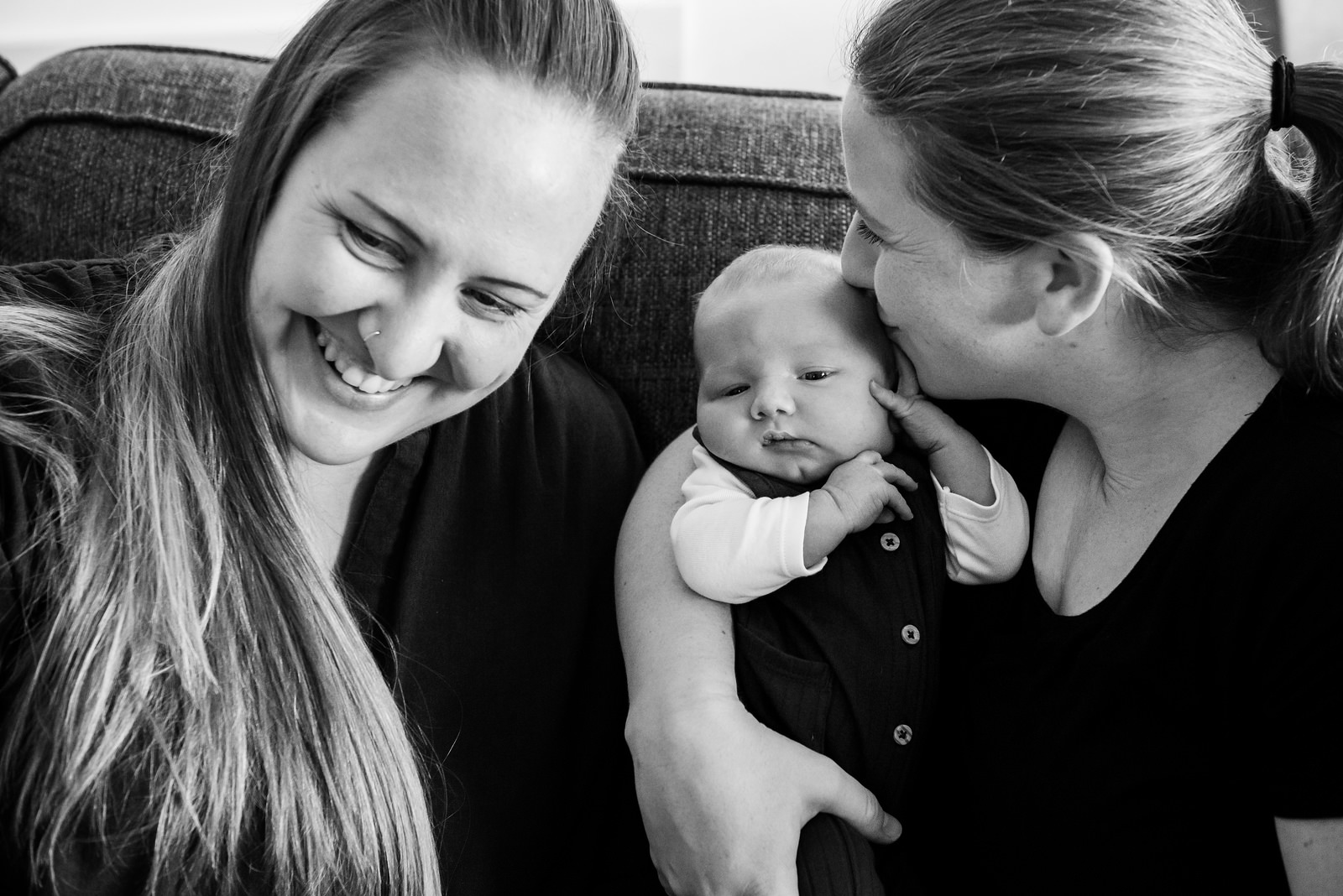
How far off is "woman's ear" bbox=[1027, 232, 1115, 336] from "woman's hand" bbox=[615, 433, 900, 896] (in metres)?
0.45

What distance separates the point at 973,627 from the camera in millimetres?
1152

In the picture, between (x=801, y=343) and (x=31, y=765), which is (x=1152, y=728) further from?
(x=31, y=765)

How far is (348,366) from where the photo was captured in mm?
1010

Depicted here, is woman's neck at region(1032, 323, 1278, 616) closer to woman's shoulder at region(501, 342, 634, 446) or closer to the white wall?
woman's shoulder at region(501, 342, 634, 446)

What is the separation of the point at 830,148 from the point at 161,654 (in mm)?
1000

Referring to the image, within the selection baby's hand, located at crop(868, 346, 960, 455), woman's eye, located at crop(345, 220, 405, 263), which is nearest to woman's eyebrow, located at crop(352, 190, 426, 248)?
woman's eye, located at crop(345, 220, 405, 263)

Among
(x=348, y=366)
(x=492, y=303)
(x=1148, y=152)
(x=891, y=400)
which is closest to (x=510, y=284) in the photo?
(x=492, y=303)

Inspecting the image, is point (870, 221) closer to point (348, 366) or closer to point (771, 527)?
point (771, 527)

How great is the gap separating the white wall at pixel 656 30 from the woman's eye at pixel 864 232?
3.65ft

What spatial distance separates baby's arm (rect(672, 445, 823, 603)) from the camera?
1103 millimetres

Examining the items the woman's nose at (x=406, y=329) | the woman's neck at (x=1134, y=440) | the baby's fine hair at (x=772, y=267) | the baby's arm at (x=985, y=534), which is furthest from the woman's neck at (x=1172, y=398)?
the woman's nose at (x=406, y=329)

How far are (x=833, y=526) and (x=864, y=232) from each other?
12.3 inches

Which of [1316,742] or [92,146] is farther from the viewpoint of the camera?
[92,146]

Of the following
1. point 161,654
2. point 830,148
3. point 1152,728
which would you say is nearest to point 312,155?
point 161,654
